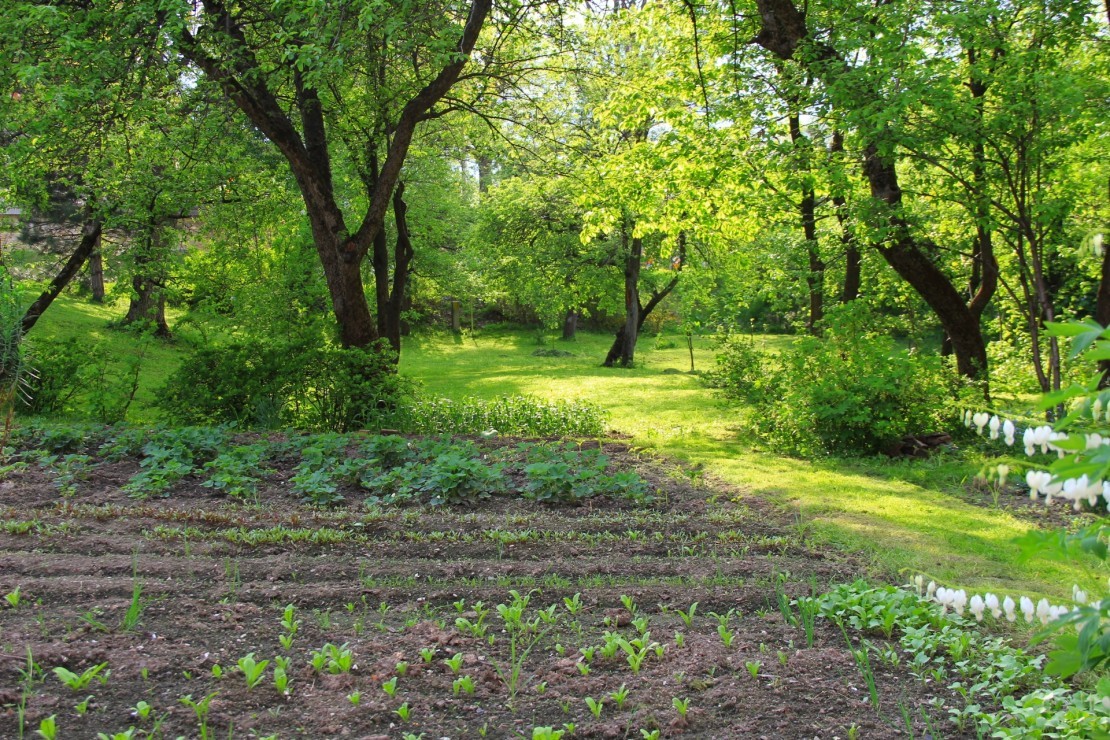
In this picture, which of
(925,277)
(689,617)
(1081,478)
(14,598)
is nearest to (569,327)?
(925,277)

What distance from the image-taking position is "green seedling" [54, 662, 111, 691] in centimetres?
263

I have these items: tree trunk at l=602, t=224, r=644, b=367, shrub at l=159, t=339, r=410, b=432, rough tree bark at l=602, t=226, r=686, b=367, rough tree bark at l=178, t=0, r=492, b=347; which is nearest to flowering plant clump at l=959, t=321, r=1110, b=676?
rough tree bark at l=178, t=0, r=492, b=347

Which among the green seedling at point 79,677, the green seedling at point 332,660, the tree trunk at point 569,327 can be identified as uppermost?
the tree trunk at point 569,327

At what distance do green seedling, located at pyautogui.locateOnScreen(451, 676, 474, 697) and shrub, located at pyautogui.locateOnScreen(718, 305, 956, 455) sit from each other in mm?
5941

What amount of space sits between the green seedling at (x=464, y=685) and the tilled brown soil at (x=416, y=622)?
0.01m

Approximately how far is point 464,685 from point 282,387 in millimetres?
7366

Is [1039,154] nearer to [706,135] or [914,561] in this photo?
[706,135]

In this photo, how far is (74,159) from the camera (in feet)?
32.9

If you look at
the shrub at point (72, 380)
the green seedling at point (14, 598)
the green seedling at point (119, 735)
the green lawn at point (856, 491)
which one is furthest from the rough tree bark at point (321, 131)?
the green seedling at point (119, 735)

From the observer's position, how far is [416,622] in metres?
3.38

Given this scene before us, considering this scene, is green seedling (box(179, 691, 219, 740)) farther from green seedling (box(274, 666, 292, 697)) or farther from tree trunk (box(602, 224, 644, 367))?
tree trunk (box(602, 224, 644, 367))

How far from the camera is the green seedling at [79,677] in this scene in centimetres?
263

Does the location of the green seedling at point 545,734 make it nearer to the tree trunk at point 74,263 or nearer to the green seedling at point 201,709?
the green seedling at point 201,709

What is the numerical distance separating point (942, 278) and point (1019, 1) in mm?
2913
